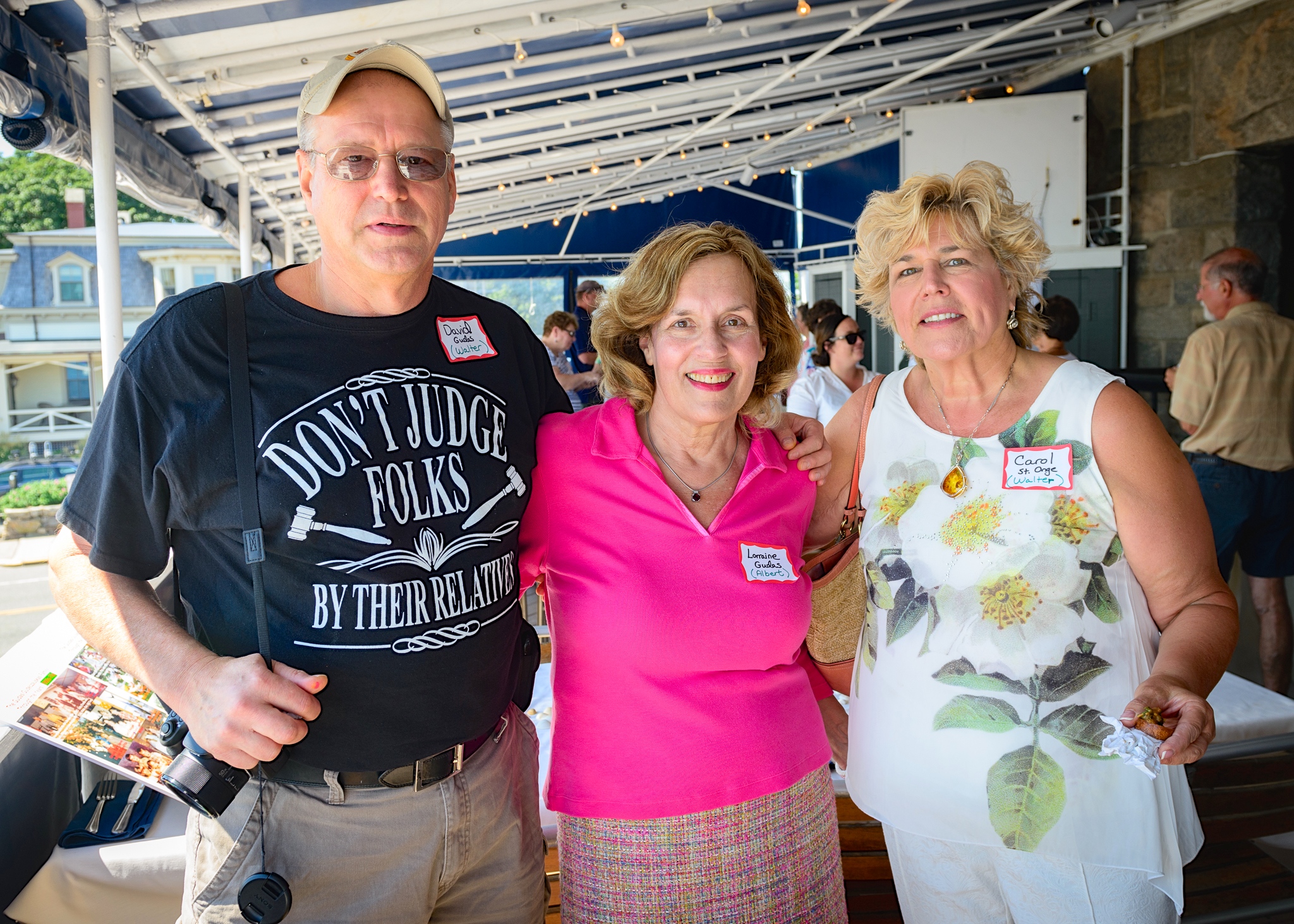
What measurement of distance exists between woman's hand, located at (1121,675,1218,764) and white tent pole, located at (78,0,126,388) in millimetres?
3418

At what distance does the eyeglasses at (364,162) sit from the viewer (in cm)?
143

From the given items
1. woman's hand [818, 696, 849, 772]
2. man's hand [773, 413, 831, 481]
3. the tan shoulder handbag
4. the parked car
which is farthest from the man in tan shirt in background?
the parked car

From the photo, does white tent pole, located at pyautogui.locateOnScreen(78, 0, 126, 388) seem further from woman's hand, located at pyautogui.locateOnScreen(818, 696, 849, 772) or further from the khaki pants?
woman's hand, located at pyautogui.locateOnScreen(818, 696, 849, 772)

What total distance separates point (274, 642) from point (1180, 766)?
5.01 feet

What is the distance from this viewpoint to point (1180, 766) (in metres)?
1.54

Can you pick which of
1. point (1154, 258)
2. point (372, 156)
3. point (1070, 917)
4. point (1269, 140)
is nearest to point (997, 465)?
point (1070, 917)

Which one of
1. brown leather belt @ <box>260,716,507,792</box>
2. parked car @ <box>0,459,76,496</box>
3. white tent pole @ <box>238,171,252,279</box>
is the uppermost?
white tent pole @ <box>238,171,252,279</box>

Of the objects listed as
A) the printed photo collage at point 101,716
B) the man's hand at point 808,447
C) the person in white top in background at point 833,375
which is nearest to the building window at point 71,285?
the printed photo collage at point 101,716

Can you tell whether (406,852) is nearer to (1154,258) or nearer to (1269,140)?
(1269,140)

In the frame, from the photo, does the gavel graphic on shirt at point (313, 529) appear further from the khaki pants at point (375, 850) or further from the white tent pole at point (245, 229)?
the white tent pole at point (245, 229)

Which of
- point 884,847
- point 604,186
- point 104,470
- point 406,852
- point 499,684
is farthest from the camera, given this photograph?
point 604,186

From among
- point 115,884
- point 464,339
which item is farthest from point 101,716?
point 464,339

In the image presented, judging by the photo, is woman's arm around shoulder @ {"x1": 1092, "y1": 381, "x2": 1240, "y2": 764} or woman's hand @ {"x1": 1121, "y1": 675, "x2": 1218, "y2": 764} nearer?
woman's hand @ {"x1": 1121, "y1": 675, "x2": 1218, "y2": 764}

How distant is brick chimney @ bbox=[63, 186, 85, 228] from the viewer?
6320 mm
